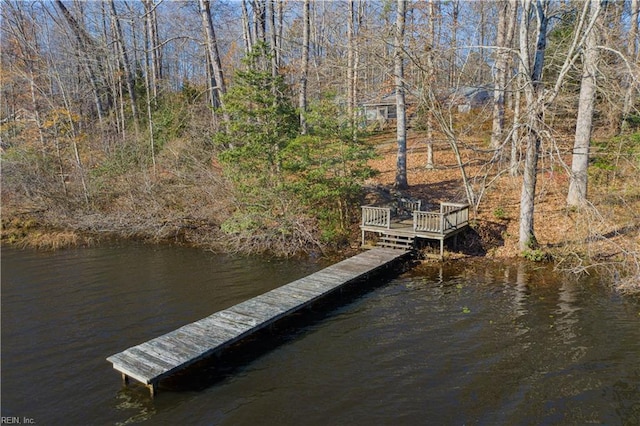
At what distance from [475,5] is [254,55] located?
26584 mm

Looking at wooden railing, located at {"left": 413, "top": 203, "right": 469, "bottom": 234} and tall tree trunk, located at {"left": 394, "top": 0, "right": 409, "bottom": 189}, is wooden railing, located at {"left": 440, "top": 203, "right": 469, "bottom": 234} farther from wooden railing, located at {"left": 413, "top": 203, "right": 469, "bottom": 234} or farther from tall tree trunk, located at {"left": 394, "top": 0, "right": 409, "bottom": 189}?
tall tree trunk, located at {"left": 394, "top": 0, "right": 409, "bottom": 189}

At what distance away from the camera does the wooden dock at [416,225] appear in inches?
561

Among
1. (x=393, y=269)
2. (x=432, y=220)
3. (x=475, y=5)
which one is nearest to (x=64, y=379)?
(x=393, y=269)

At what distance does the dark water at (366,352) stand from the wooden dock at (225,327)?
0.47m

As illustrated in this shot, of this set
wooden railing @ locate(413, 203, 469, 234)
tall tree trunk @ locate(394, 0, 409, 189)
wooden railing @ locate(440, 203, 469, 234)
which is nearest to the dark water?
wooden railing @ locate(413, 203, 469, 234)

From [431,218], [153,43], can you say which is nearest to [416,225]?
[431,218]

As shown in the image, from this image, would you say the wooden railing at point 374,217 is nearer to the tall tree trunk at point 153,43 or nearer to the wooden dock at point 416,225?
the wooden dock at point 416,225

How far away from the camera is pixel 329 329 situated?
10.1 meters

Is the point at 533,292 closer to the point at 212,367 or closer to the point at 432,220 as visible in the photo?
the point at 432,220

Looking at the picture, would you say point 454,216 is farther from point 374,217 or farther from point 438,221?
point 374,217

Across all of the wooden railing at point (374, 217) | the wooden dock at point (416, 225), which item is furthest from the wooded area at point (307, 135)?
the wooden dock at point (416, 225)

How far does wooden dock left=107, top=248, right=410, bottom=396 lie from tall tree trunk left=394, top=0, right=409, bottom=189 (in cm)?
615

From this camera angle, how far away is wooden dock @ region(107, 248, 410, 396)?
7652 millimetres

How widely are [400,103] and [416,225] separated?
6.03 m
